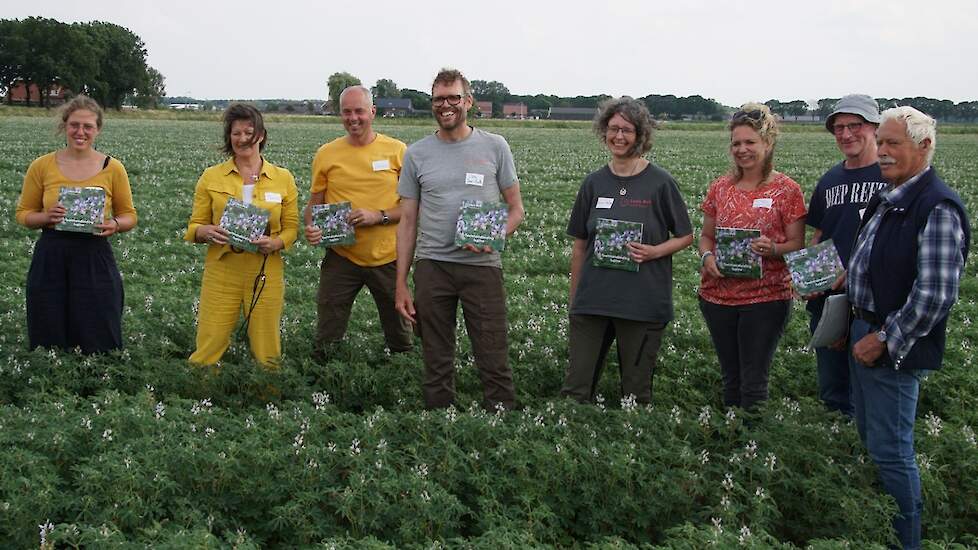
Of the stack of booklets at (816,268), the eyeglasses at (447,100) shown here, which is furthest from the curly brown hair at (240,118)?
the stack of booklets at (816,268)

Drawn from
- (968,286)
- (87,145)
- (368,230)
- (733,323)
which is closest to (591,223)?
(733,323)

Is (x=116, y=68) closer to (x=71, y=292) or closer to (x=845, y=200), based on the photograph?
(x=71, y=292)

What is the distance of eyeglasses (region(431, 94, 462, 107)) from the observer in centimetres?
582

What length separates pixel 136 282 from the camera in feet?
35.1

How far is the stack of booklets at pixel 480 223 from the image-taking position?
588 cm

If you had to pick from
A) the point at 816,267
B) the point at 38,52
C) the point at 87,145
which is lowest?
the point at 816,267

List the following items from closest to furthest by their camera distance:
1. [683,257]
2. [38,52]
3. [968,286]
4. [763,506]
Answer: [763,506] → [968,286] → [683,257] → [38,52]

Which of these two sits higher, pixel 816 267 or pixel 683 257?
pixel 816 267

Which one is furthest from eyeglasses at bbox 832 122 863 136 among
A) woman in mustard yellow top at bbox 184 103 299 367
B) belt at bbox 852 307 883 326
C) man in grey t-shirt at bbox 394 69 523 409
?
woman in mustard yellow top at bbox 184 103 299 367

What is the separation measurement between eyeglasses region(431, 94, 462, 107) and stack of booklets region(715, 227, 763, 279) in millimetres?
1979

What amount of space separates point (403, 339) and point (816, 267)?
3.58m

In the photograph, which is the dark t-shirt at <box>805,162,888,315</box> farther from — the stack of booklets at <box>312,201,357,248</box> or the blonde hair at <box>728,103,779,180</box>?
the stack of booklets at <box>312,201,357,248</box>

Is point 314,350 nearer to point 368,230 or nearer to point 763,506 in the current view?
point 368,230

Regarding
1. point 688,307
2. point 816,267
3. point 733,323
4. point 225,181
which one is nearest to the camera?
point 816,267
